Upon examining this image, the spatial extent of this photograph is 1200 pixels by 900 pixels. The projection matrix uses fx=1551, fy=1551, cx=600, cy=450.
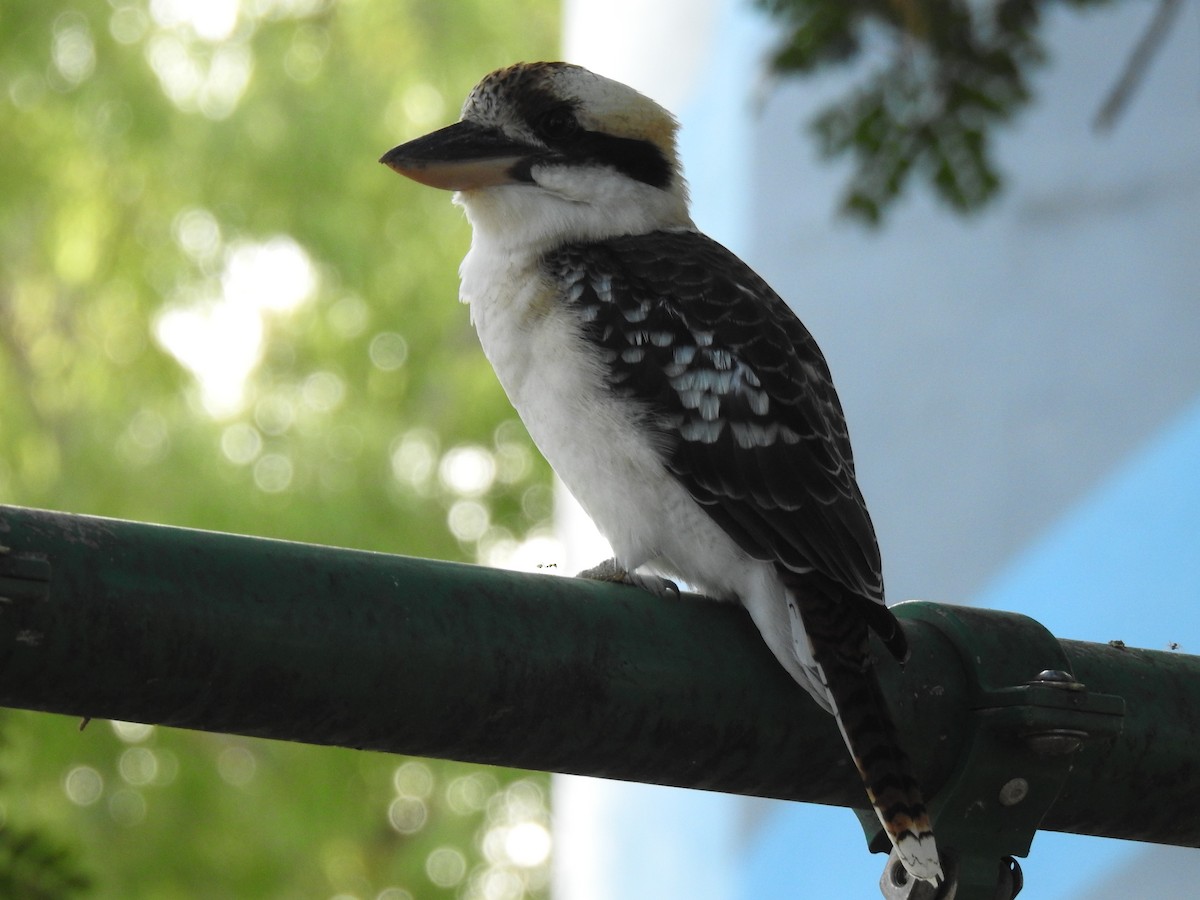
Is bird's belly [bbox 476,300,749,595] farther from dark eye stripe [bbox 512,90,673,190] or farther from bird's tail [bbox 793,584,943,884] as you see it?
bird's tail [bbox 793,584,943,884]

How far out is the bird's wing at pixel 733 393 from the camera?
2035 millimetres

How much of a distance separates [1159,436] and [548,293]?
2255 mm

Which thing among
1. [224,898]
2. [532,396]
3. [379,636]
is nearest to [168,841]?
[224,898]

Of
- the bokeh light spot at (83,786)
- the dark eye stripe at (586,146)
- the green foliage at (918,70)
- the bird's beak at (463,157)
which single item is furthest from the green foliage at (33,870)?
the bokeh light spot at (83,786)

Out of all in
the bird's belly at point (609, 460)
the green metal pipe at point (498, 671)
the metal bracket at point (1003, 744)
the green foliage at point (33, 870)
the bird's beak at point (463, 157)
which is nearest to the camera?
the green metal pipe at point (498, 671)

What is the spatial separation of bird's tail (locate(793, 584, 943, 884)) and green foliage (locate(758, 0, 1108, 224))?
1.68 metres

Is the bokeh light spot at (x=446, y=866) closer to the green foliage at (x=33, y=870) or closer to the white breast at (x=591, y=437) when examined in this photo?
the white breast at (x=591, y=437)

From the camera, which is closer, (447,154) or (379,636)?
(379,636)

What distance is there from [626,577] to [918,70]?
4.61 ft

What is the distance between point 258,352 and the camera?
842 centimetres

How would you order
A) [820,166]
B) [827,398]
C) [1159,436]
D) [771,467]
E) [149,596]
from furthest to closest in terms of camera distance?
1. [820,166]
2. [1159,436]
3. [827,398]
4. [771,467]
5. [149,596]

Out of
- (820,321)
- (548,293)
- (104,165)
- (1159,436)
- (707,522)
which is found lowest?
(707,522)

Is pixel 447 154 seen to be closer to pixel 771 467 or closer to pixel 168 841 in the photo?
pixel 771 467

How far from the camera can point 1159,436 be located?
4.02 metres
